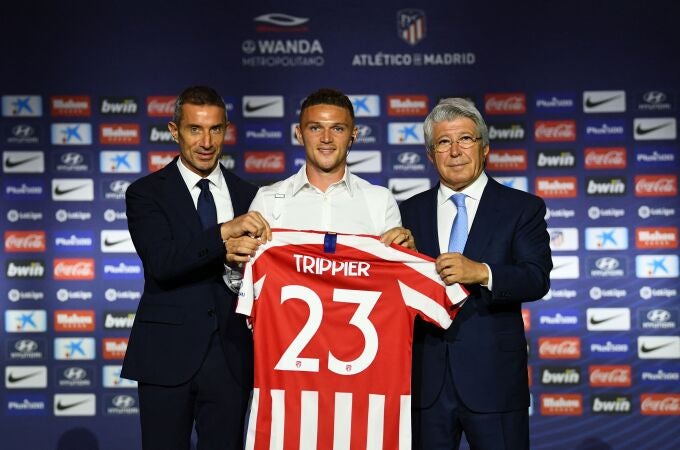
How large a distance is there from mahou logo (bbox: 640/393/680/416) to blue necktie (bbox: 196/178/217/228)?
3.19 meters

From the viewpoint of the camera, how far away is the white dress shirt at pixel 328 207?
97.1 inches

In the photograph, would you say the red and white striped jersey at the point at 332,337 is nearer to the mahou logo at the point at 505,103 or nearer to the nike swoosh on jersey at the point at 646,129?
the mahou logo at the point at 505,103

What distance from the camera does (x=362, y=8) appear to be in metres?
4.65

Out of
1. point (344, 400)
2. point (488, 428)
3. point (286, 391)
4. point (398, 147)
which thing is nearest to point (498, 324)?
point (488, 428)

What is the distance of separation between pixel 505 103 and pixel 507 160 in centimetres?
35

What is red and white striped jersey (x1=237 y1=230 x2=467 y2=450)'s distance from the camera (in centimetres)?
235

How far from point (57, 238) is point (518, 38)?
3062 mm

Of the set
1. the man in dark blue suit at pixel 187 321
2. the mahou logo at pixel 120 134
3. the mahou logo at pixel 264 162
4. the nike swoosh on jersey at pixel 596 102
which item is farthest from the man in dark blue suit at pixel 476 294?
the mahou logo at pixel 120 134

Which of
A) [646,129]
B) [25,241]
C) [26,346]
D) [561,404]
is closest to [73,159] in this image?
[25,241]

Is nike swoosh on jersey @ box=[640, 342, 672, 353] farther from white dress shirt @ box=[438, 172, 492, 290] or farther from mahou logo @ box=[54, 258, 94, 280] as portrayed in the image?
mahou logo @ box=[54, 258, 94, 280]

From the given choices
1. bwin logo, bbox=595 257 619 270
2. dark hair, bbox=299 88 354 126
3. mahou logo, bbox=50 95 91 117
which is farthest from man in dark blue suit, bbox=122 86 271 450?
bwin logo, bbox=595 257 619 270

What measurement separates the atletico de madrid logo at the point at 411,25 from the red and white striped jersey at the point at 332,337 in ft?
8.47

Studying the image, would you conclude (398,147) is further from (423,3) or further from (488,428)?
(488,428)

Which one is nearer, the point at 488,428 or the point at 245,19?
the point at 488,428
